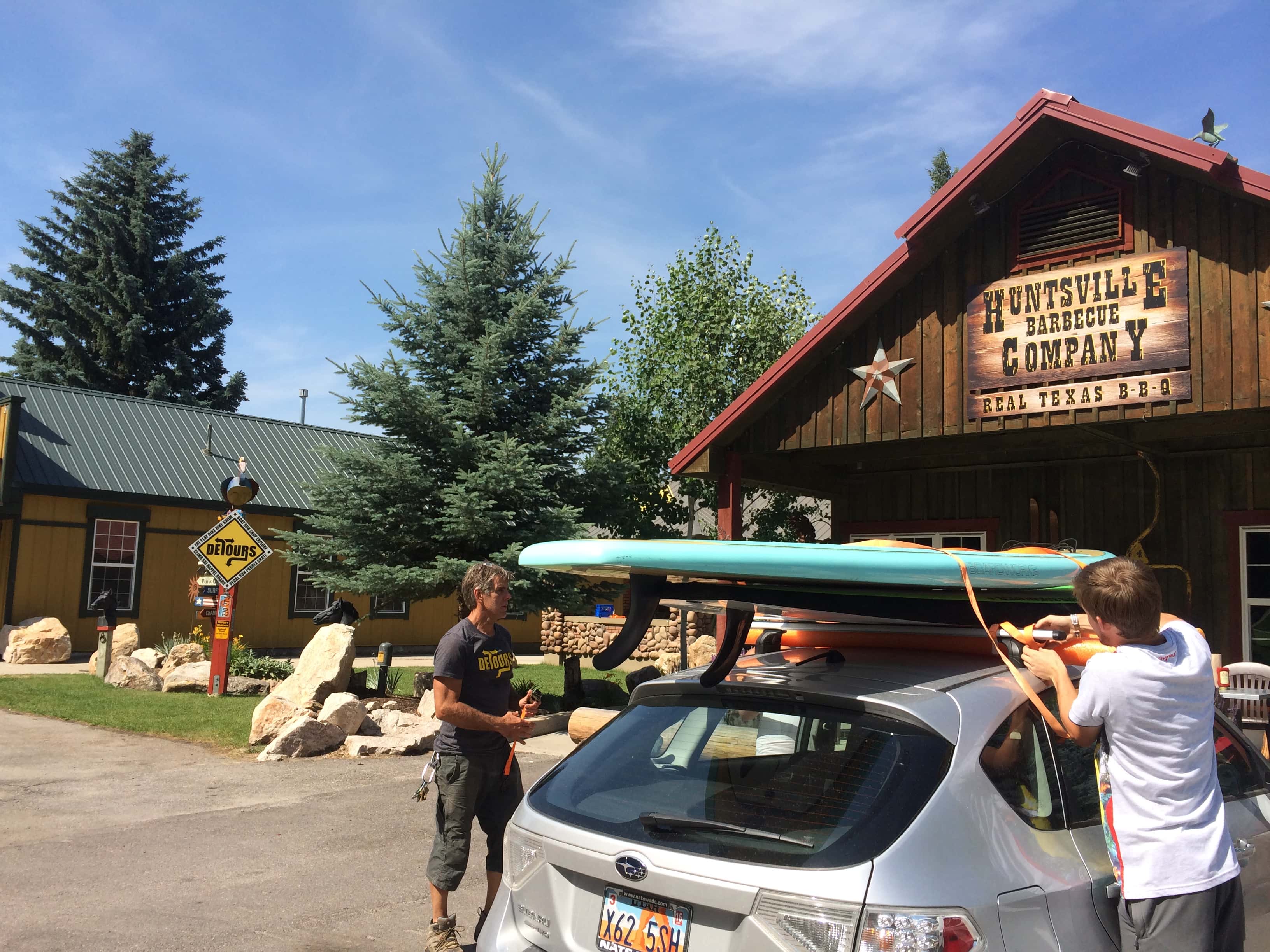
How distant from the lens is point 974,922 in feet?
8.05

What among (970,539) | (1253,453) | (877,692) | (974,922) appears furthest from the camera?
(970,539)

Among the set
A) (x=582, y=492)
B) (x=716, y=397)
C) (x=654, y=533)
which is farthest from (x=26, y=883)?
(x=716, y=397)

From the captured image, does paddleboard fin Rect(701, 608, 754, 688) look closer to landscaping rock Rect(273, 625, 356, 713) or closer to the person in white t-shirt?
the person in white t-shirt

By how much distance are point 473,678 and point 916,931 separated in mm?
2721

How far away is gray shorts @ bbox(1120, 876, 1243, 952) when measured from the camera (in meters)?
2.70

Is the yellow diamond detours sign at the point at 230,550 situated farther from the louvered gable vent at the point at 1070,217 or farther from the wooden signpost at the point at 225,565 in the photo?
the louvered gable vent at the point at 1070,217

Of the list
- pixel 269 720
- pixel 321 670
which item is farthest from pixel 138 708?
pixel 269 720

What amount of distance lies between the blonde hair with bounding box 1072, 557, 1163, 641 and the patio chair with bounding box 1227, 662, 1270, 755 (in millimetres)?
5808

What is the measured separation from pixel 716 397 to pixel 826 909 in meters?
17.3

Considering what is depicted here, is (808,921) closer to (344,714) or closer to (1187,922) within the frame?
(1187,922)

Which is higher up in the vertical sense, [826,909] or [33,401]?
[33,401]

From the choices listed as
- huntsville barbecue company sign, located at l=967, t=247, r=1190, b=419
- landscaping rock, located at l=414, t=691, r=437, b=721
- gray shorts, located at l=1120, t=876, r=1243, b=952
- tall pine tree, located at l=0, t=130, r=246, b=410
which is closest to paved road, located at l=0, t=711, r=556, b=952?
landscaping rock, located at l=414, t=691, r=437, b=721

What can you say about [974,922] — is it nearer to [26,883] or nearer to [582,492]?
[26,883]

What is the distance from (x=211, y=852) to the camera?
257 inches
